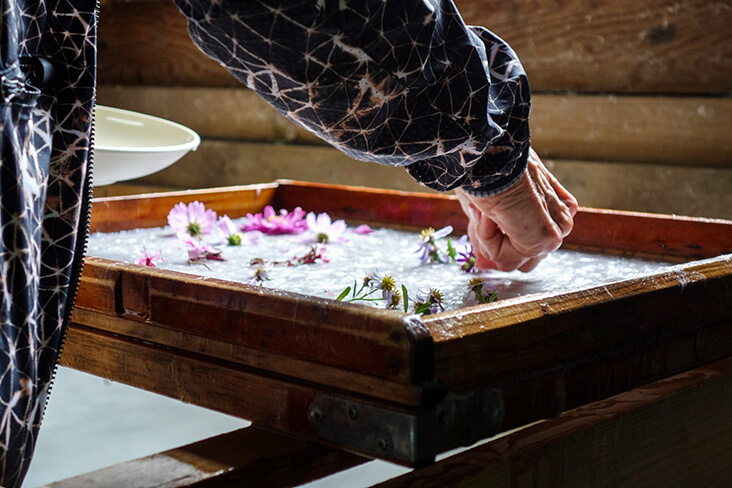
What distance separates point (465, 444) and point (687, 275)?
28 centimetres

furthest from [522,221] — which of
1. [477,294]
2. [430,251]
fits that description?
[430,251]

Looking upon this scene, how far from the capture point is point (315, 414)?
1.78ft

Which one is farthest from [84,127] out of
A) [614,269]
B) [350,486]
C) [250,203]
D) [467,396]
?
[350,486]

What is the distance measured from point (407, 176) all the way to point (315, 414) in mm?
1694

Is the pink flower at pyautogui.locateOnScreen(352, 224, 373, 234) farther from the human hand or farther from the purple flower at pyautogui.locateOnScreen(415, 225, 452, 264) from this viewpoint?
the human hand

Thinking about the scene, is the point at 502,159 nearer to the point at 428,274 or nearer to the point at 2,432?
the point at 428,274

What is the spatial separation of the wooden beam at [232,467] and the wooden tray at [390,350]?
0.02 meters

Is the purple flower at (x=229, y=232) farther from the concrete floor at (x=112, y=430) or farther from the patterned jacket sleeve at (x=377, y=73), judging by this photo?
the concrete floor at (x=112, y=430)

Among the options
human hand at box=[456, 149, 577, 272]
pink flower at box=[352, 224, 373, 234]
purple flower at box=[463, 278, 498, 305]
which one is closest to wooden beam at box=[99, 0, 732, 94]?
pink flower at box=[352, 224, 373, 234]

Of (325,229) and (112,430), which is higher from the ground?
(325,229)

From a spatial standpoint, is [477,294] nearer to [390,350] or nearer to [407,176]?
[390,350]

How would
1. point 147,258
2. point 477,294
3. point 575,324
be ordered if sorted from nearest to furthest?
point 575,324 → point 477,294 → point 147,258

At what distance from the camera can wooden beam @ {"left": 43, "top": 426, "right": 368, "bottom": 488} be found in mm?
529

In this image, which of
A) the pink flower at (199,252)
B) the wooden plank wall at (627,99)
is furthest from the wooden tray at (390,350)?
the wooden plank wall at (627,99)
